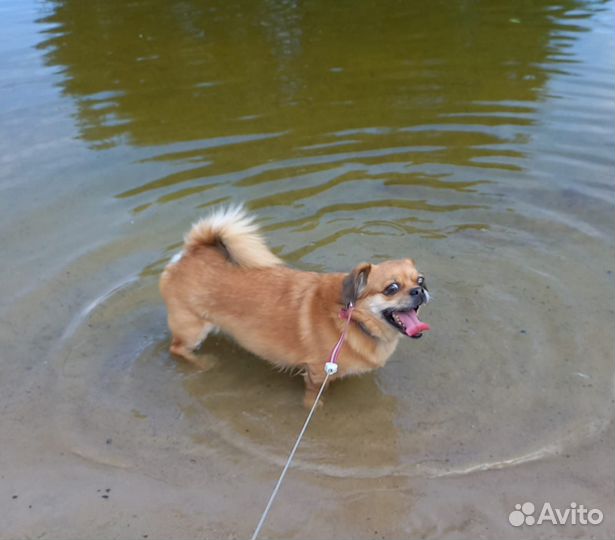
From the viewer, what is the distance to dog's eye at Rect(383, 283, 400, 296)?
3.94 metres

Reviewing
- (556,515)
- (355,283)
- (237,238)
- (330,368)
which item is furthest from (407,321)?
(556,515)

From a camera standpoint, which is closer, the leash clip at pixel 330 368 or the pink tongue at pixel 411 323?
the pink tongue at pixel 411 323

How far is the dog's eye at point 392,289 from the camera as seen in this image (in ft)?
12.9

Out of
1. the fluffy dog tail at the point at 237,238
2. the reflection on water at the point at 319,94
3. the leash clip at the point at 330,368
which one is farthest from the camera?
the reflection on water at the point at 319,94

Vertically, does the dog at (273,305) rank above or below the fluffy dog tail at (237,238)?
below

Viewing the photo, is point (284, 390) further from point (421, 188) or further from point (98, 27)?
Result: point (98, 27)

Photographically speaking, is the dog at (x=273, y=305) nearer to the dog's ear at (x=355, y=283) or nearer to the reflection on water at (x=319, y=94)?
the dog's ear at (x=355, y=283)

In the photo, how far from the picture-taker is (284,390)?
4777mm

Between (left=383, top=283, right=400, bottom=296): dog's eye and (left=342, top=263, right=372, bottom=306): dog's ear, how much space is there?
0.51ft

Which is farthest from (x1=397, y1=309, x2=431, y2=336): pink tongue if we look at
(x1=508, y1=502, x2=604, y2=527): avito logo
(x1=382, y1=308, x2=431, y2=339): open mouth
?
(x1=508, y1=502, x2=604, y2=527): avito logo

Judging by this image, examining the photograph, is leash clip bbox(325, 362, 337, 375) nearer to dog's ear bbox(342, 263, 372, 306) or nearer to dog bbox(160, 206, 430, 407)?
dog bbox(160, 206, 430, 407)

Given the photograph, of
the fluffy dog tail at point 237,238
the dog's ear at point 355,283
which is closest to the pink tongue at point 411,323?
the dog's ear at point 355,283

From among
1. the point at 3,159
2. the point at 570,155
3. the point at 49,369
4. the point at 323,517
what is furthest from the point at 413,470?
the point at 3,159

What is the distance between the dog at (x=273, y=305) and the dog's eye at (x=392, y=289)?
0.24 ft
